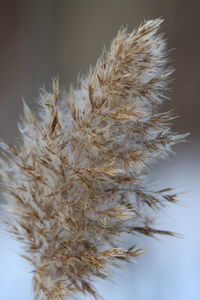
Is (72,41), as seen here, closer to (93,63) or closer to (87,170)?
(93,63)

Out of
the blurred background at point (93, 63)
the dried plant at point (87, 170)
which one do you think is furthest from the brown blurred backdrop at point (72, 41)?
the dried plant at point (87, 170)

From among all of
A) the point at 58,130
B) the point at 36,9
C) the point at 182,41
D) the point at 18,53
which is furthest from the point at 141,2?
the point at 58,130

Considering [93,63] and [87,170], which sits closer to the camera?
[87,170]

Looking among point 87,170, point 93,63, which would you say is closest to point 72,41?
point 93,63

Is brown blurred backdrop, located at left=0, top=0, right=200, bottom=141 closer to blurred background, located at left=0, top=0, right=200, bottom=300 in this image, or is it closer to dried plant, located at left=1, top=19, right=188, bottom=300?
blurred background, located at left=0, top=0, right=200, bottom=300

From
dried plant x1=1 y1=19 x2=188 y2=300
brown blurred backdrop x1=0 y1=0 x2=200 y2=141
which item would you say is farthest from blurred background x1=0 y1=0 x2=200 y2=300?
dried plant x1=1 y1=19 x2=188 y2=300

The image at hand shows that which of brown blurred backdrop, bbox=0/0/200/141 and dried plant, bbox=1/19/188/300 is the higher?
brown blurred backdrop, bbox=0/0/200/141
